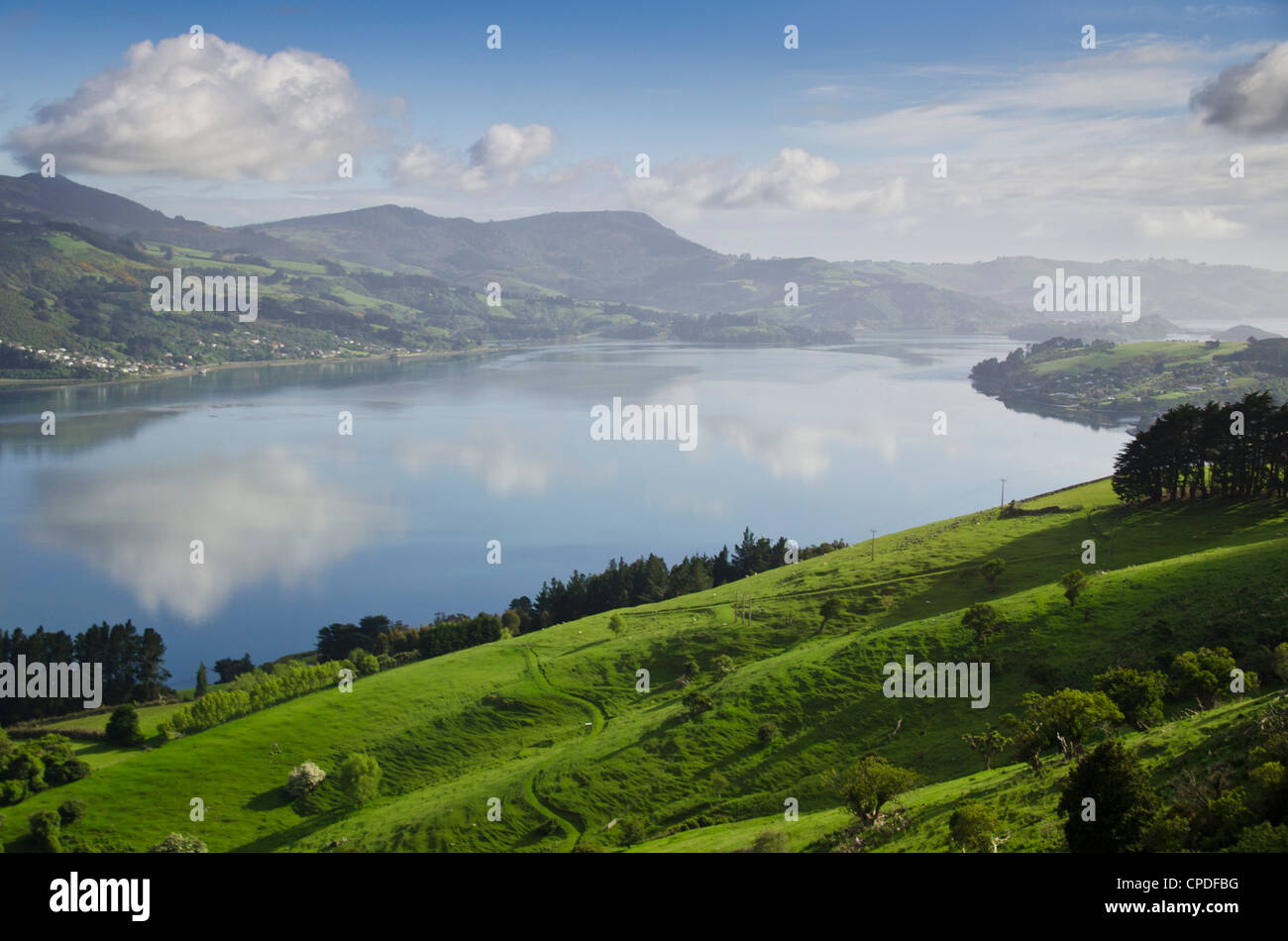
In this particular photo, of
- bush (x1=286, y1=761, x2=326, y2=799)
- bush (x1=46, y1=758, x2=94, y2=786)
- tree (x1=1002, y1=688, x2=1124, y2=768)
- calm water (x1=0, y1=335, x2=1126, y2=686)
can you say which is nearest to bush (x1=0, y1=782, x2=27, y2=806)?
bush (x1=46, y1=758, x2=94, y2=786)

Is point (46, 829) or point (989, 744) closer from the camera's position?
point (989, 744)

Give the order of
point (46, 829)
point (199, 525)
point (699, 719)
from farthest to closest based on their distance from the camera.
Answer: point (199, 525)
point (699, 719)
point (46, 829)

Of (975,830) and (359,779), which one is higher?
(975,830)

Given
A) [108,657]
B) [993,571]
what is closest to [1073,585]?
[993,571]

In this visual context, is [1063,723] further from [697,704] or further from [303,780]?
[303,780]

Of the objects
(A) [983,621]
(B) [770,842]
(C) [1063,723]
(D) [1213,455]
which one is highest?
(D) [1213,455]

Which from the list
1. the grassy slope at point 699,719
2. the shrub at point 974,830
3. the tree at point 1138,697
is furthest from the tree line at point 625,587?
the shrub at point 974,830

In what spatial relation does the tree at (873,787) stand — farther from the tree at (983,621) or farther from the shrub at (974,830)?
the tree at (983,621)

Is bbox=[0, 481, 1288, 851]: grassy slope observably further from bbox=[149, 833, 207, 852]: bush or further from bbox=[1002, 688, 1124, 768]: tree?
bbox=[149, 833, 207, 852]: bush
